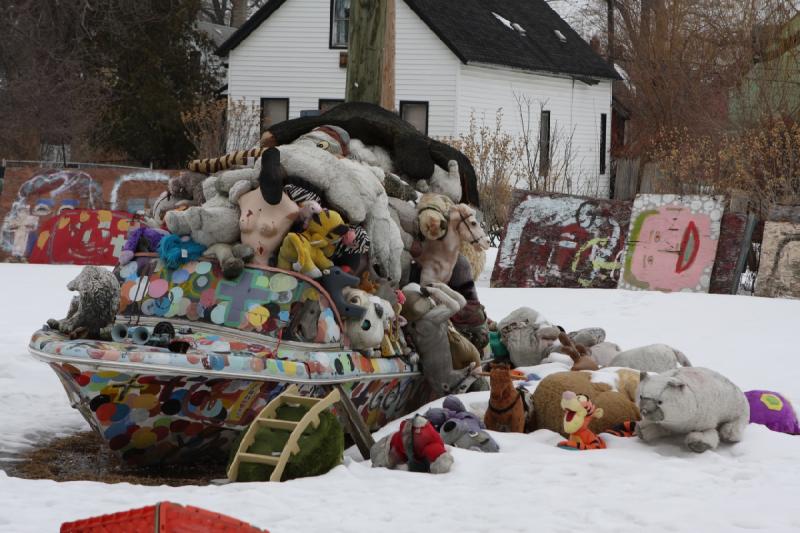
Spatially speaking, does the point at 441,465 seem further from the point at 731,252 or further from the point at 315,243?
the point at 731,252

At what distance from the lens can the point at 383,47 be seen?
13102mm

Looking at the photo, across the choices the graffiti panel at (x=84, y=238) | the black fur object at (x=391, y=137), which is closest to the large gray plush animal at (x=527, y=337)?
the black fur object at (x=391, y=137)

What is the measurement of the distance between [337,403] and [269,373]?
1.57 ft

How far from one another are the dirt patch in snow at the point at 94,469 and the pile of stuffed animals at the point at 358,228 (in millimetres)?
1153

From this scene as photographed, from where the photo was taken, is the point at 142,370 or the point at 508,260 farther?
the point at 508,260

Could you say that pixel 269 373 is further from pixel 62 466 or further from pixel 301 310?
pixel 62 466

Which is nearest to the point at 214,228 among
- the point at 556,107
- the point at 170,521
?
the point at 170,521

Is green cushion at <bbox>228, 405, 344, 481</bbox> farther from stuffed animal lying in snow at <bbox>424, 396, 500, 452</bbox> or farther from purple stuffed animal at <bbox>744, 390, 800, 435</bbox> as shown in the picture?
purple stuffed animal at <bbox>744, 390, 800, 435</bbox>

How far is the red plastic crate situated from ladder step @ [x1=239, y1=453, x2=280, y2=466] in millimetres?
2040

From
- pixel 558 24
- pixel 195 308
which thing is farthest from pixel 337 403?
pixel 558 24

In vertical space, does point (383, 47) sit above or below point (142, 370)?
above

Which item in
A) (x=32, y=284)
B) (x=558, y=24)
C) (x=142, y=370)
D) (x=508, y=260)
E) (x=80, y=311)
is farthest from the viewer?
(x=558, y=24)

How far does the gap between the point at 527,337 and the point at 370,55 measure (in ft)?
17.0

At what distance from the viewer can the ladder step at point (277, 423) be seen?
595 centimetres
